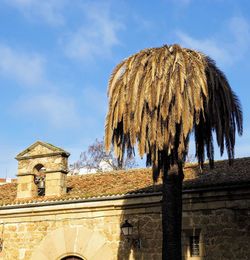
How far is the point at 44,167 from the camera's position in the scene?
16812mm

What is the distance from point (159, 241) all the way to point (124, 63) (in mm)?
5126

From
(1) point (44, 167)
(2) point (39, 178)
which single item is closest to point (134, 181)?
(1) point (44, 167)

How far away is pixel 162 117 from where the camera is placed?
11.0 metres

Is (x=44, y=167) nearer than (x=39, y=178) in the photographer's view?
Yes

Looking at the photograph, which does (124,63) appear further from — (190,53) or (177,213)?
(177,213)

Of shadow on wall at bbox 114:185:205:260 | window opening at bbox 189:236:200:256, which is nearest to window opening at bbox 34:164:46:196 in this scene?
shadow on wall at bbox 114:185:205:260

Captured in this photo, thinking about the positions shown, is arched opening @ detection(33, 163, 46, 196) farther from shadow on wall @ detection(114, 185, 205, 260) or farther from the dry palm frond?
the dry palm frond

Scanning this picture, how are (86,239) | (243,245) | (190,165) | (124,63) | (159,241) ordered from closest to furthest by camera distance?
1. (124,63)
2. (243,245)
3. (159,241)
4. (86,239)
5. (190,165)

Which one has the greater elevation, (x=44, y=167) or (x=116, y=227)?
(x=44, y=167)

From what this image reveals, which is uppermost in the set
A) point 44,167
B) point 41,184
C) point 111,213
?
point 44,167

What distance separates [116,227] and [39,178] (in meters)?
4.25

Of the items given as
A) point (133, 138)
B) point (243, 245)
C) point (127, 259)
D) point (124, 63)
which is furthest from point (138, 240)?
point (124, 63)

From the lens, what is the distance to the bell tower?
16297 millimetres

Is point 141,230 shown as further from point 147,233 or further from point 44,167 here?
point 44,167
